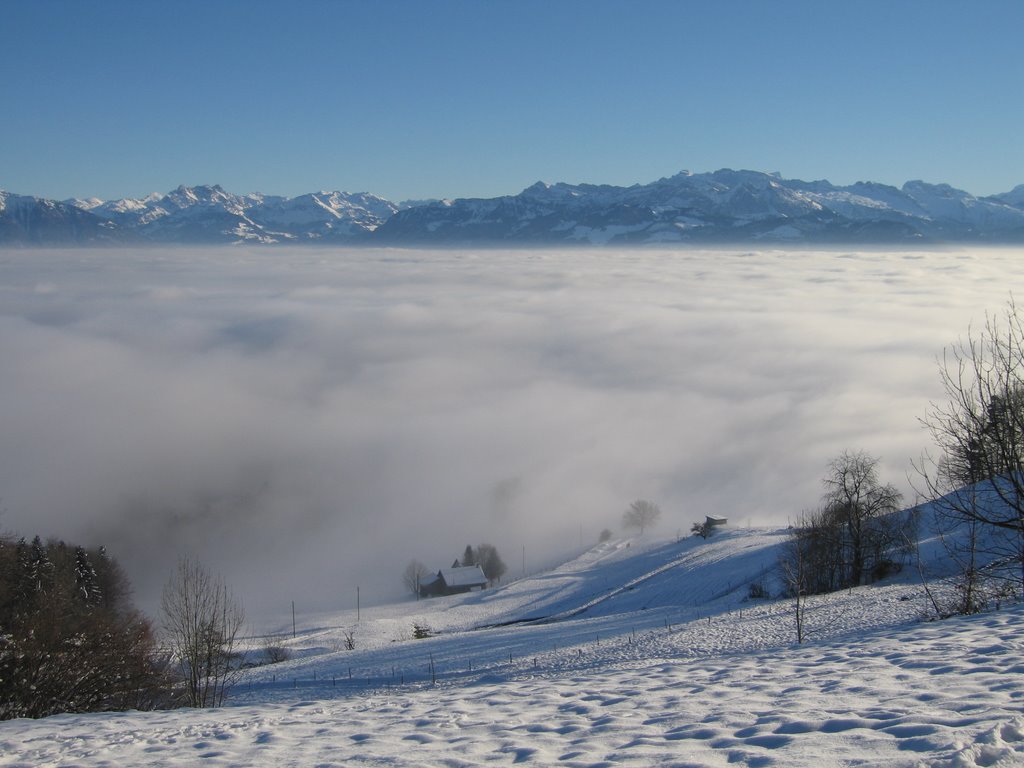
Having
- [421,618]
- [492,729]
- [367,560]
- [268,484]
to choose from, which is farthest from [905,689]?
[268,484]

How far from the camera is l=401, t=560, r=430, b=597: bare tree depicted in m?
96.9

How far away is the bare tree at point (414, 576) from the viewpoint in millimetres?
96938

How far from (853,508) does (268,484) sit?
387 ft

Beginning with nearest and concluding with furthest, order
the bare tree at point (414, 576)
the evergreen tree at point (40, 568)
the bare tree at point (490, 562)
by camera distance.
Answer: the evergreen tree at point (40, 568) → the bare tree at point (414, 576) → the bare tree at point (490, 562)

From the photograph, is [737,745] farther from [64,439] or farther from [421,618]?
[64,439]

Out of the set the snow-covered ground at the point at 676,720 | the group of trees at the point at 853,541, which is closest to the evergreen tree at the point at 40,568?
the snow-covered ground at the point at 676,720

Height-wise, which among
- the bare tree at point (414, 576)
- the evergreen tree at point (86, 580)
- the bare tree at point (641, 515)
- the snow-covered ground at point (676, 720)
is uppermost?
the snow-covered ground at point (676, 720)

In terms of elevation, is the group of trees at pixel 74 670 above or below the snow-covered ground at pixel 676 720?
below

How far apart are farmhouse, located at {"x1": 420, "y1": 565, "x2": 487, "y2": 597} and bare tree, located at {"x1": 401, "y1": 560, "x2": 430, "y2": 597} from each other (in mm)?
1416

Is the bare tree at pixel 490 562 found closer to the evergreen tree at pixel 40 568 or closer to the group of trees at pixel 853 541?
the evergreen tree at pixel 40 568

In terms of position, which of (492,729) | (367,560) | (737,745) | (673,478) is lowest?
(367,560)

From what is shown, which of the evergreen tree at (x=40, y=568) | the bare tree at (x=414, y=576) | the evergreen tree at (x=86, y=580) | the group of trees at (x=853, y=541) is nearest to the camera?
the group of trees at (x=853, y=541)

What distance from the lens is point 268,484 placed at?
138625 mm

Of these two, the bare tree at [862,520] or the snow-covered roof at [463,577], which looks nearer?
the bare tree at [862,520]
